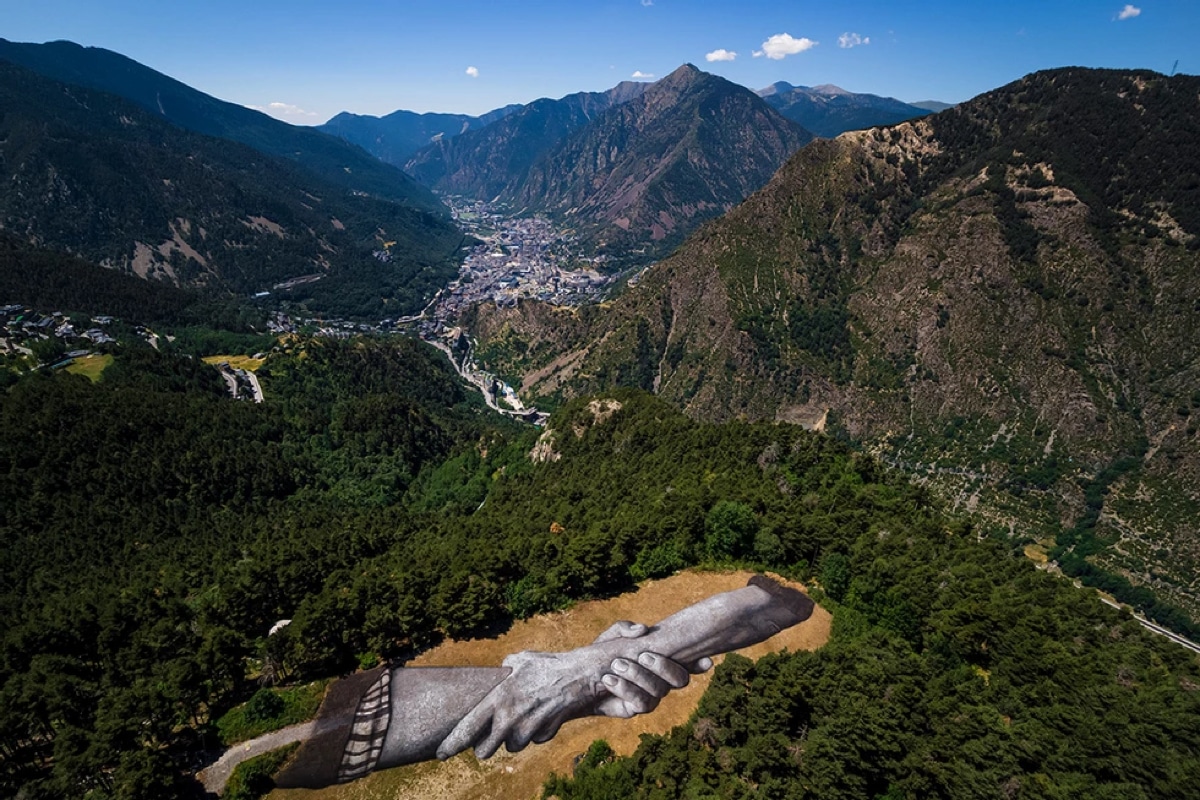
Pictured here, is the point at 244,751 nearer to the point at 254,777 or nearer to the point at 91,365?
the point at 254,777

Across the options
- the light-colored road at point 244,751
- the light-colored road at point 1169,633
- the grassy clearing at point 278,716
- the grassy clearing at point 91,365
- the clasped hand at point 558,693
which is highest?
the grassy clearing at point 91,365

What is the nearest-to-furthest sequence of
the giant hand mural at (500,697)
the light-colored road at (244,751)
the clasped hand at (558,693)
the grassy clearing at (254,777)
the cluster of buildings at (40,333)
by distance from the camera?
the grassy clearing at (254,777), the light-colored road at (244,751), the giant hand mural at (500,697), the clasped hand at (558,693), the cluster of buildings at (40,333)

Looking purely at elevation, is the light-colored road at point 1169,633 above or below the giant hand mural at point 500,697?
below

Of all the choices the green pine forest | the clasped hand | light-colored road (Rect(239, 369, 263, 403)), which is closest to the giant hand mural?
the clasped hand

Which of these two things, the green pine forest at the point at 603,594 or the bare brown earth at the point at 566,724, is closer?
the green pine forest at the point at 603,594

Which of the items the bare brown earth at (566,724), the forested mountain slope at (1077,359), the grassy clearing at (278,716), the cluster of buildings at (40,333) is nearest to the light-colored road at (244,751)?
the grassy clearing at (278,716)

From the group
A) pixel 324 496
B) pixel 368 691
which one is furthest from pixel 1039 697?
pixel 324 496

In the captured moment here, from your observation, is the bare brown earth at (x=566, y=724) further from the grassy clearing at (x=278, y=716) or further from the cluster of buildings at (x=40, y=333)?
the cluster of buildings at (x=40, y=333)

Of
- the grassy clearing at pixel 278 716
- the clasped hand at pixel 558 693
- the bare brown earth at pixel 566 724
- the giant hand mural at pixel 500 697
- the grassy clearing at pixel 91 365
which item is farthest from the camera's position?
the grassy clearing at pixel 91 365
